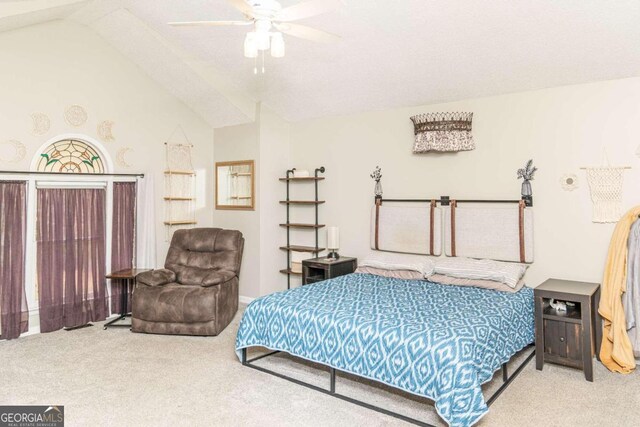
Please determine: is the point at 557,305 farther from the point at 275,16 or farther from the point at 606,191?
the point at 275,16

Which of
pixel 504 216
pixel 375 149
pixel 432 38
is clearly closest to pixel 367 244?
pixel 375 149

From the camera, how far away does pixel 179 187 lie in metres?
5.80

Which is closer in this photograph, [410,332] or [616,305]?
[410,332]

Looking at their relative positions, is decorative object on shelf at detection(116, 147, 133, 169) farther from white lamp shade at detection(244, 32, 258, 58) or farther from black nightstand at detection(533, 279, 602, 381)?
black nightstand at detection(533, 279, 602, 381)

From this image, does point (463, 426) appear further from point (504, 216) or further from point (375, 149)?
point (375, 149)

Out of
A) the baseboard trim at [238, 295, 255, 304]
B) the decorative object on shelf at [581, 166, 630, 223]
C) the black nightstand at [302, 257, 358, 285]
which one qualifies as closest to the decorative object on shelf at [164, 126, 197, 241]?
the baseboard trim at [238, 295, 255, 304]

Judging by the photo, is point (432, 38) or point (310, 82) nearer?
point (432, 38)

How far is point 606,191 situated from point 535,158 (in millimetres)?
648

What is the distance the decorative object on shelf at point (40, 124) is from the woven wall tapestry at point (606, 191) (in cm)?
523

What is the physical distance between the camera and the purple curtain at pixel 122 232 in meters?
5.12

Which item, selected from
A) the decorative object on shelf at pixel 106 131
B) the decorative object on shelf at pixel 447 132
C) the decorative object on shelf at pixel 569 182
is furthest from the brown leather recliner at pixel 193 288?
the decorative object on shelf at pixel 569 182

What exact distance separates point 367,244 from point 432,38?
239 cm

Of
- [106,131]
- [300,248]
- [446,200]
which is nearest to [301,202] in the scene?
[300,248]

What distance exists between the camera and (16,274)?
170 inches
